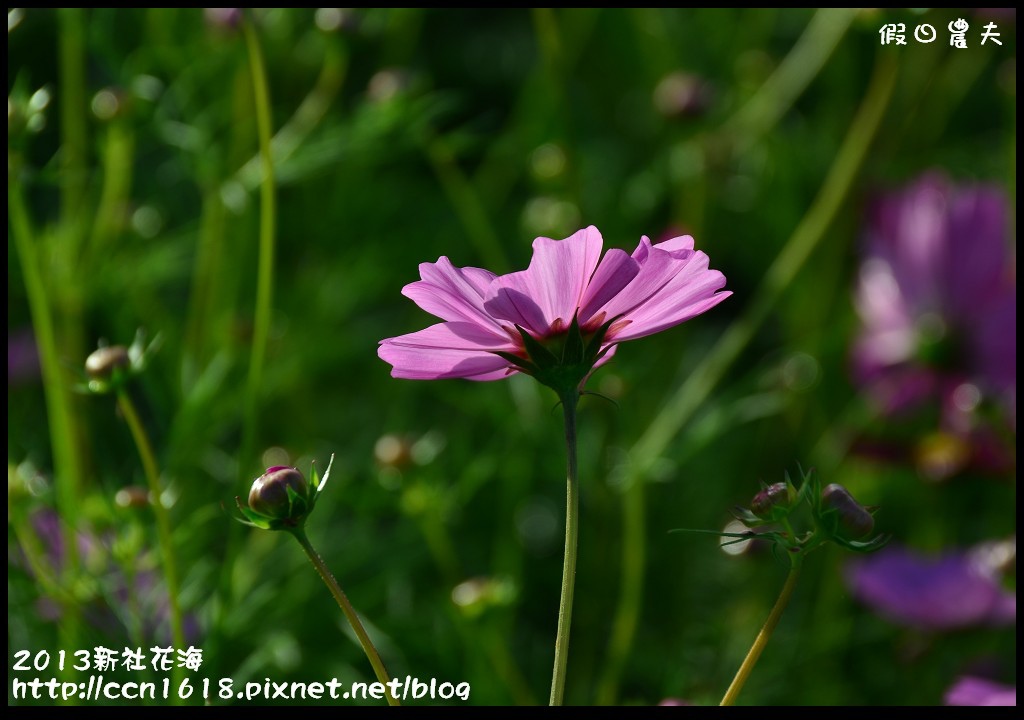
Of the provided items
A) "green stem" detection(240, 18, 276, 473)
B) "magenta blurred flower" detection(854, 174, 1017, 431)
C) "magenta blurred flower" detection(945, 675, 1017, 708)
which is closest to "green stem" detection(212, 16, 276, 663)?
"green stem" detection(240, 18, 276, 473)

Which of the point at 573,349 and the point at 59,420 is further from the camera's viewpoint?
the point at 59,420

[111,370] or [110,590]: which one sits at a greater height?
[111,370]

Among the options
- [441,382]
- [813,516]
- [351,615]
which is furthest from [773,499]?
[441,382]

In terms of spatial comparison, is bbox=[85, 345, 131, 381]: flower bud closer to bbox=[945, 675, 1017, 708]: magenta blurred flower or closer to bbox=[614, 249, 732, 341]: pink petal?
bbox=[614, 249, 732, 341]: pink petal

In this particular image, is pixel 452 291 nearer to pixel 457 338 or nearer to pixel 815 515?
pixel 457 338

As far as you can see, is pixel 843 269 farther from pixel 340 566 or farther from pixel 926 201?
pixel 340 566

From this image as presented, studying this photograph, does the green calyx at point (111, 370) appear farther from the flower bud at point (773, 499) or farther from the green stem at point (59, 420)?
the flower bud at point (773, 499)

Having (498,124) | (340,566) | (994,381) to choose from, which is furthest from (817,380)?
(498,124)
